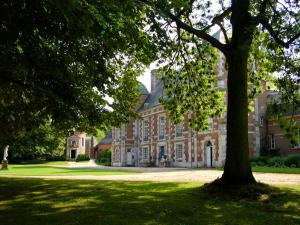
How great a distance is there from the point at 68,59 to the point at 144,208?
466 cm

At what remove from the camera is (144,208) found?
8.67 meters

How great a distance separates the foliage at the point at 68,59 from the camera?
6355 millimetres

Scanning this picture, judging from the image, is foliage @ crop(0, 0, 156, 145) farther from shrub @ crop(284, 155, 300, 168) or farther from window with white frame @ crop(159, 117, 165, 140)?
window with white frame @ crop(159, 117, 165, 140)

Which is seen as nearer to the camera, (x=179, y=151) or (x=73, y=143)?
(x=179, y=151)

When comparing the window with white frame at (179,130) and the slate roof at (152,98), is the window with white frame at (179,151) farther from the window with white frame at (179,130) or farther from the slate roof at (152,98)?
the slate roof at (152,98)

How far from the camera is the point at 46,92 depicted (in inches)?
429

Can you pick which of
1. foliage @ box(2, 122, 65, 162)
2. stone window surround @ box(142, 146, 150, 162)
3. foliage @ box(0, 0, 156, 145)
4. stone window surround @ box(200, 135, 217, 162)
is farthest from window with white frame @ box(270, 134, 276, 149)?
foliage @ box(2, 122, 65, 162)

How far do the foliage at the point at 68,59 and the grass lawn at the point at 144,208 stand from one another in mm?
3022

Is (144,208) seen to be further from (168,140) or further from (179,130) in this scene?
(168,140)

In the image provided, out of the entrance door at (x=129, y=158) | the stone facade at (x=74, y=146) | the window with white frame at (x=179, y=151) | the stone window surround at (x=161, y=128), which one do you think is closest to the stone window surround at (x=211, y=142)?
the window with white frame at (x=179, y=151)

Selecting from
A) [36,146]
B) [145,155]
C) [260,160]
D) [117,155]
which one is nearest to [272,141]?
[260,160]

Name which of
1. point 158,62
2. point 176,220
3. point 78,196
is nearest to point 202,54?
point 158,62

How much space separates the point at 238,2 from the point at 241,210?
6838 millimetres

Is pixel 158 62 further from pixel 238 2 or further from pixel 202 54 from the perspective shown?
pixel 238 2
